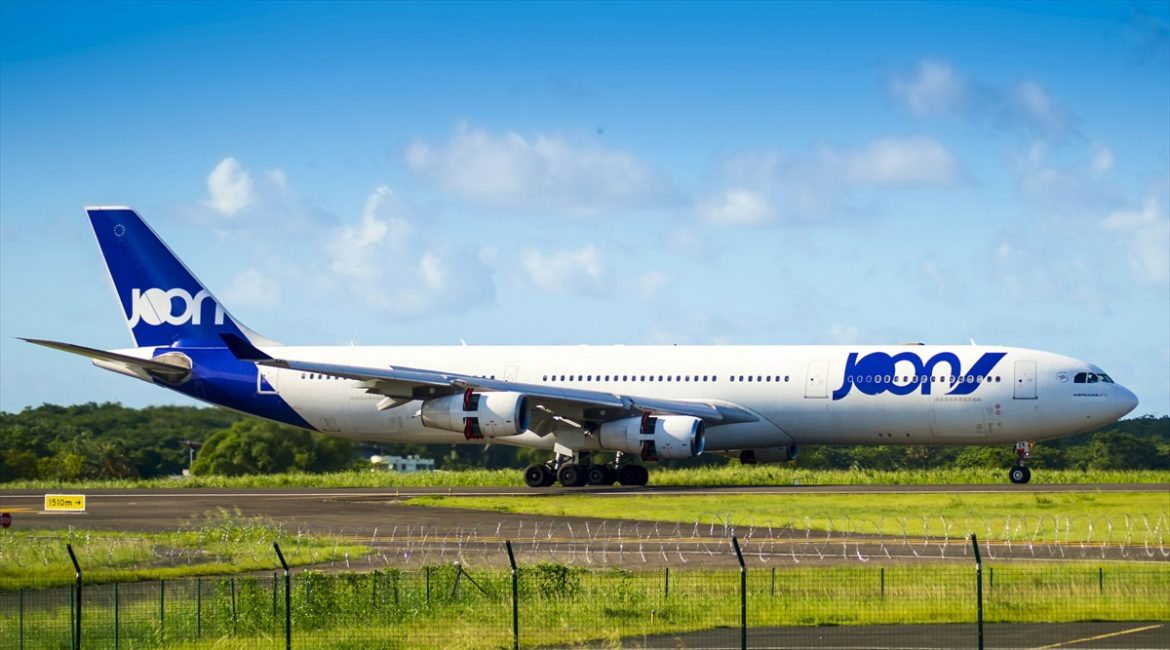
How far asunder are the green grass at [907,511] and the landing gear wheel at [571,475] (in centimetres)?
497

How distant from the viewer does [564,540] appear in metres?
35.2

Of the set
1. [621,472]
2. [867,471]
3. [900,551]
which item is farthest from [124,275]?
[900,551]

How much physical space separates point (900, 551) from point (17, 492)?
41.4 metres

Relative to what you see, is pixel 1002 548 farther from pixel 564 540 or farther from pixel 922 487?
pixel 922 487

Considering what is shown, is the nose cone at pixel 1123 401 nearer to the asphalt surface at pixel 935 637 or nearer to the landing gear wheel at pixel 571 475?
the landing gear wheel at pixel 571 475

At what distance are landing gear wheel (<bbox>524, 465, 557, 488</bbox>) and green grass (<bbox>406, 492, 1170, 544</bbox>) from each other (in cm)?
565

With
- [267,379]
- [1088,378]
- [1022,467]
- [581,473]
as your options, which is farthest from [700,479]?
[267,379]

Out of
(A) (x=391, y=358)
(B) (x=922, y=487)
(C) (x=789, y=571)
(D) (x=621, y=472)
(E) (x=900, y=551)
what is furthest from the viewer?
(A) (x=391, y=358)

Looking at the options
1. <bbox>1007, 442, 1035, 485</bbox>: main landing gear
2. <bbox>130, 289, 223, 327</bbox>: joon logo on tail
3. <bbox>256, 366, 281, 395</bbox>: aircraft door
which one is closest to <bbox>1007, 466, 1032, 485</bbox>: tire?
<bbox>1007, 442, 1035, 485</bbox>: main landing gear

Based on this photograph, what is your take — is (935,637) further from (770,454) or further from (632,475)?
(770,454)

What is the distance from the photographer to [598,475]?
53375 millimetres

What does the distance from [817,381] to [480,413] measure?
11341mm

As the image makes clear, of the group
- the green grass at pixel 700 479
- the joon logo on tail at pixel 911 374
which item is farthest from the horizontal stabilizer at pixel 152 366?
the joon logo on tail at pixel 911 374

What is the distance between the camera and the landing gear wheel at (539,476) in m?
53.8
